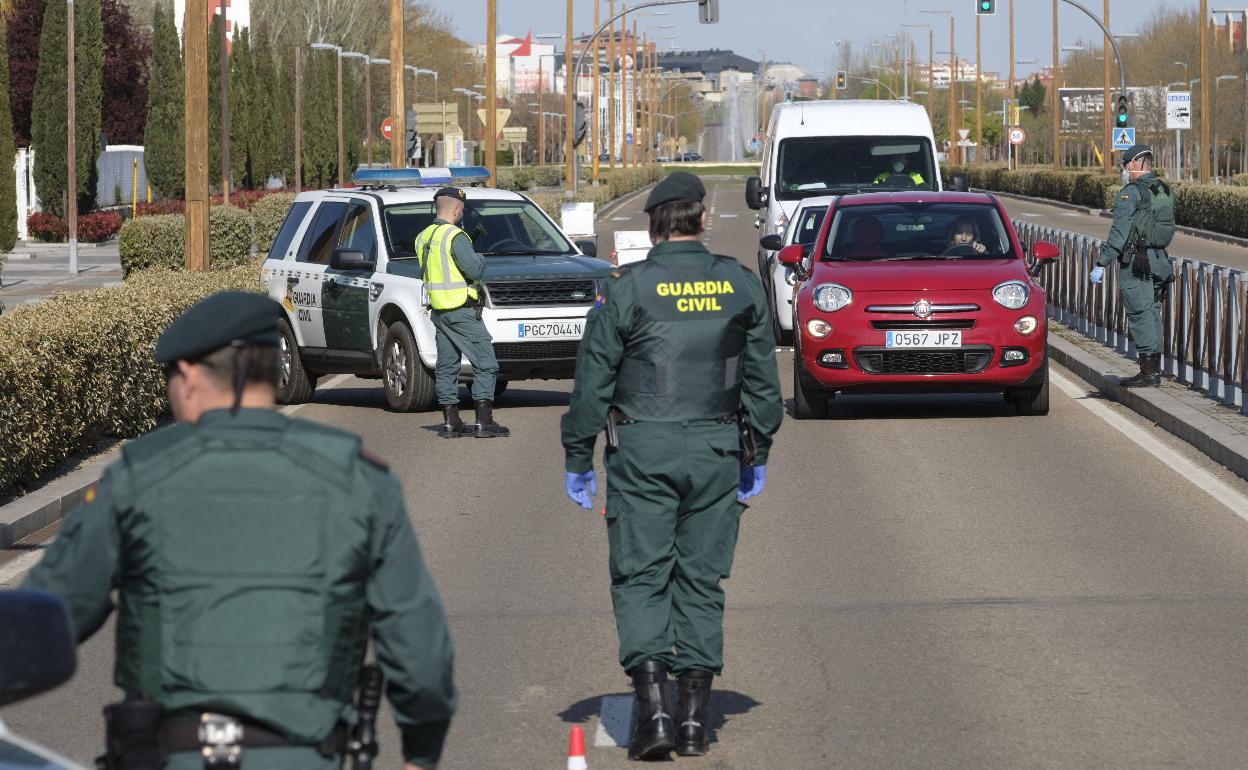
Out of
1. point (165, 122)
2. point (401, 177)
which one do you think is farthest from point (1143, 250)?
point (165, 122)

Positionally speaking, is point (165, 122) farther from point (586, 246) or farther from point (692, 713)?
point (692, 713)

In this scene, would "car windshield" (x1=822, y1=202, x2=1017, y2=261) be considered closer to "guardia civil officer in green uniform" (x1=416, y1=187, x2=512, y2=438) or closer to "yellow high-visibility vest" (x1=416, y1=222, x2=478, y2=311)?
"guardia civil officer in green uniform" (x1=416, y1=187, x2=512, y2=438)

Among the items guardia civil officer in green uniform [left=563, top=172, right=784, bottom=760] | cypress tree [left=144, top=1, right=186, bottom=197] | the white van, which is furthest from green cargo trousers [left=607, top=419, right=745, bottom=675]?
→ cypress tree [left=144, top=1, right=186, bottom=197]

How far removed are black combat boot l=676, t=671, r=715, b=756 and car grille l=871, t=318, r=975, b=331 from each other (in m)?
8.92

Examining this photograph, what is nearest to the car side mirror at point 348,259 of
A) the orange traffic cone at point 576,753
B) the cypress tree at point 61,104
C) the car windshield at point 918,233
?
the car windshield at point 918,233

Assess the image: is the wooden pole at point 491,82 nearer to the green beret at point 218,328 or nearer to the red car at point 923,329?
the red car at point 923,329

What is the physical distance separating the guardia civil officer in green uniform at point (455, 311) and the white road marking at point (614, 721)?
7.38m

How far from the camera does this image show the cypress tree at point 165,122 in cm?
5991

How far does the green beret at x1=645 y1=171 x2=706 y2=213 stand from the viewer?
6.58m

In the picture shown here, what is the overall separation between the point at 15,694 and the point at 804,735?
13.4 feet

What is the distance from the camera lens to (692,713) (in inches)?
257

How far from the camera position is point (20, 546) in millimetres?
10445

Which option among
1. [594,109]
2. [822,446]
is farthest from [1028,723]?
[594,109]

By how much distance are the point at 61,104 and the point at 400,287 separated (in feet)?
119
